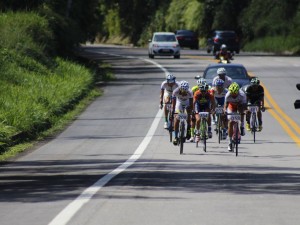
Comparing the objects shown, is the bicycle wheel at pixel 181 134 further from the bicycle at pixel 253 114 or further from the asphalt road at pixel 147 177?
the bicycle at pixel 253 114

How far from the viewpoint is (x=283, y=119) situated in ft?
103

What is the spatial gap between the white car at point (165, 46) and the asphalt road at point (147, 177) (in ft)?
102

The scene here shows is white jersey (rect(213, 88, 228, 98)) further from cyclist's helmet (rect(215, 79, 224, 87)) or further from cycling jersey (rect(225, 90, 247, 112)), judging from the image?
cycling jersey (rect(225, 90, 247, 112))

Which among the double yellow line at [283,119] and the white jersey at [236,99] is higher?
the white jersey at [236,99]

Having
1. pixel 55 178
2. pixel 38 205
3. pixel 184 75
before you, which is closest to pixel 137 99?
pixel 184 75

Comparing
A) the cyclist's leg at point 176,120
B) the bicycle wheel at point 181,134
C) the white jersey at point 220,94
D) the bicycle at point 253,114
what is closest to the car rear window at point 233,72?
the bicycle at point 253,114

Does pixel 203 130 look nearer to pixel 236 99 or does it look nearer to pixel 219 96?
pixel 236 99

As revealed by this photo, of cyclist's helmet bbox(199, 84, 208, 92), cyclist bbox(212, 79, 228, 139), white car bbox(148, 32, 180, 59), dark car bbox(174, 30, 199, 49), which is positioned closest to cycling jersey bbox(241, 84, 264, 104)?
cyclist bbox(212, 79, 228, 139)

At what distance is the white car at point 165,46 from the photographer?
215ft

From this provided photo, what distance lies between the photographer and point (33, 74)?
38.9 meters

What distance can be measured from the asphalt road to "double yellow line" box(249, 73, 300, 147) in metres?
0.03

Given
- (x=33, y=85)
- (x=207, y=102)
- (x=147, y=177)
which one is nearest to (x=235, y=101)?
(x=207, y=102)

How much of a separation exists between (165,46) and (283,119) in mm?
34569

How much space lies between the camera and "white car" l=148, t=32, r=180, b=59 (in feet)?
215
